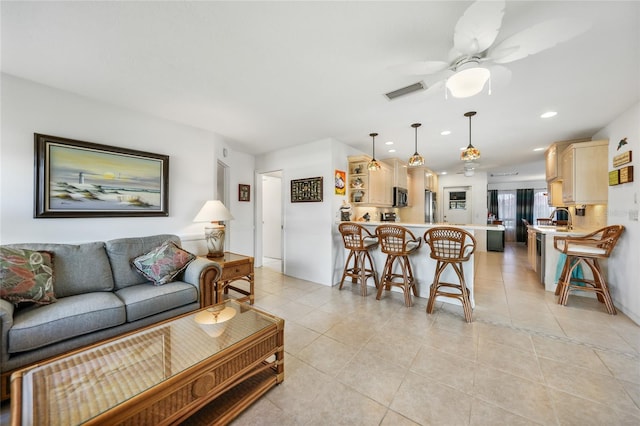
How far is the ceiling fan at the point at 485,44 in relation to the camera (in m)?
1.14

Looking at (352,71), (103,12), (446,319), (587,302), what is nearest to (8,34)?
(103,12)

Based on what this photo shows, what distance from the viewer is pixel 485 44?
1334 millimetres

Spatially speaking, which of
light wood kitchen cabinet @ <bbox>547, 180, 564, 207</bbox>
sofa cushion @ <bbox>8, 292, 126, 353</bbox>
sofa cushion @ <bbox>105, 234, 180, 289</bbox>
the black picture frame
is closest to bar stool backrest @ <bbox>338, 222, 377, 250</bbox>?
the black picture frame

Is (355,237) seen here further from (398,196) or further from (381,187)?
(398,196)

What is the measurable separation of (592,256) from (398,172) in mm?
3332

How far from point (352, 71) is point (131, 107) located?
2580mm

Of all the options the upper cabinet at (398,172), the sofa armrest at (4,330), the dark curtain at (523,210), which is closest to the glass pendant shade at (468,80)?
the sofa armrest at (4,330)

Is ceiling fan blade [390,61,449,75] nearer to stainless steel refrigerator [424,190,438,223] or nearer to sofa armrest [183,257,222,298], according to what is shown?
sofa armrest [183,257,222,298]

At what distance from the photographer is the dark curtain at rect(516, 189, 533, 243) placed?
873 cm

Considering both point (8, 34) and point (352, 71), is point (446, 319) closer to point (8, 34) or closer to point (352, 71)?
point (352, 71)

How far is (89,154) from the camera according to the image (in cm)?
250

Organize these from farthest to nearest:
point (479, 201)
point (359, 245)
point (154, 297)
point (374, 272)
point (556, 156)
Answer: point (479, 201) → point (556, 156) → point (374, 272) → point (359, 245) → point (154, 297)

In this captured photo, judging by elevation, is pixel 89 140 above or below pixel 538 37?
below

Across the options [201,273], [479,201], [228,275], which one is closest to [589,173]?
[479,201]
